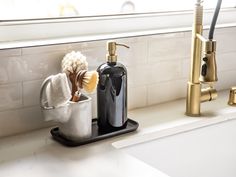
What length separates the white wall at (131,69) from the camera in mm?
1044

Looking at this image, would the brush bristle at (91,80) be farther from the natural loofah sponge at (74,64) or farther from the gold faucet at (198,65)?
the gold faucet at (198,65)

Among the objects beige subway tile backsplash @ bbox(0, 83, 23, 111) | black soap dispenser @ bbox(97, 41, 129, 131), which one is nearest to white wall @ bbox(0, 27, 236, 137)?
beige subway tile backsplash @ bbox(0, 83, 23, 111)

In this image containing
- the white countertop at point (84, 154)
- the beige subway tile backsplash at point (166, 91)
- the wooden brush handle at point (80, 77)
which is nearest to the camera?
the white countertop at point (84, 154)

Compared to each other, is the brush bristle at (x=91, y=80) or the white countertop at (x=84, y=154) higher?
the brush bristle at (x=91, y=80)

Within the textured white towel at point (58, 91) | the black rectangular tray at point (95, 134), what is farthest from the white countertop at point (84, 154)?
the textured white towel at point (58, 91)

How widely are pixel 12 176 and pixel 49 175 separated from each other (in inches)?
2.8

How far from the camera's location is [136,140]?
3.47 feet

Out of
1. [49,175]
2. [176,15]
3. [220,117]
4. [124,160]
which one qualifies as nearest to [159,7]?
[176,15]

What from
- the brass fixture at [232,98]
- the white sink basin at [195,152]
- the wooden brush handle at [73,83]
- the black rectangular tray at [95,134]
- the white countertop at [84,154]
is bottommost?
the white sink basin at [195,152]

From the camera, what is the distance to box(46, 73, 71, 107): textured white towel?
0.94 m

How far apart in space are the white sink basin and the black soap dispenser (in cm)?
8

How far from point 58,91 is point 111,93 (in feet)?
0.50

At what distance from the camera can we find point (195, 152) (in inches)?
47.1

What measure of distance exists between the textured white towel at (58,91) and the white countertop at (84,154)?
0.11m
